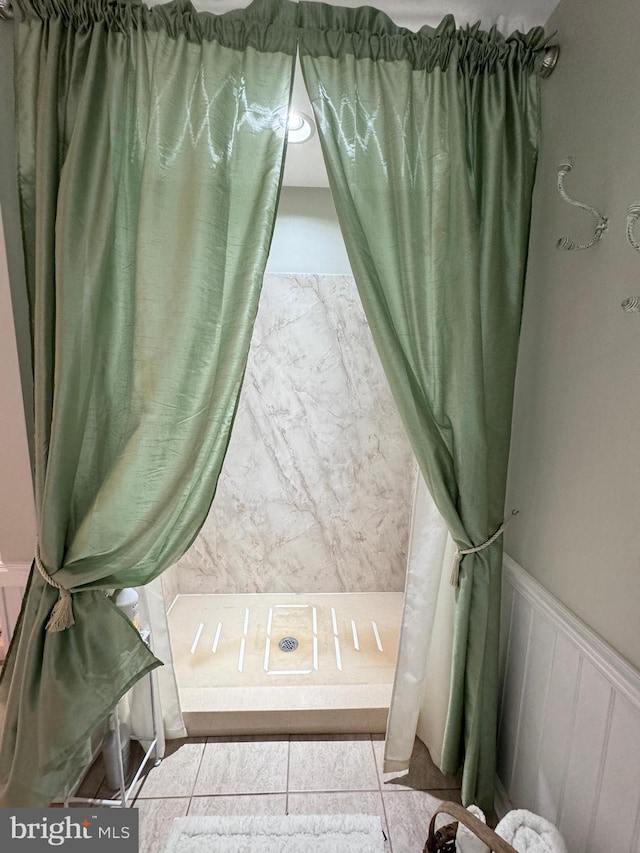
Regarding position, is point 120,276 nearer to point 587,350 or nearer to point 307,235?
point 587,350

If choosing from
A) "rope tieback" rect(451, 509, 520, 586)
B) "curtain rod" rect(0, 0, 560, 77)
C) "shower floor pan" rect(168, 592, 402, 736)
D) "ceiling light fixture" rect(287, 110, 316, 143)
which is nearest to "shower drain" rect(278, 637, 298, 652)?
"shower floor pan" rect(168, 592, 402, 736)

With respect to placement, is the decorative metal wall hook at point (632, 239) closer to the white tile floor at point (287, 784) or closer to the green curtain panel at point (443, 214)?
the green curtain panel at point (443, 214)

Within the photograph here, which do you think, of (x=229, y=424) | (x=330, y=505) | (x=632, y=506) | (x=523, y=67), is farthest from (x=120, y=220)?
(x=330, y=505)

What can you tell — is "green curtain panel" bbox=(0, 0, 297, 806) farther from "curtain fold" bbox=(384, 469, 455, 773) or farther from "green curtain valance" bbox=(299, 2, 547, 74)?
"curtain fold" bbox=(384, 469, 455, 773)

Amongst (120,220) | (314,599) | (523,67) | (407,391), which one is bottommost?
(314,599)

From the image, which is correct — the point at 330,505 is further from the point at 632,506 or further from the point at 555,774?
the point at 632,506

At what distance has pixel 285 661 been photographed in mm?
1985

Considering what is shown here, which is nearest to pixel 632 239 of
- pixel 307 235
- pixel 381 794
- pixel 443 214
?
pixel 443 214

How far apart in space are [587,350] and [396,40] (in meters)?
1.00

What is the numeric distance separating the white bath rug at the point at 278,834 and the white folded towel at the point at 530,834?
0.46 meters

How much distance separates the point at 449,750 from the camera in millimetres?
1383

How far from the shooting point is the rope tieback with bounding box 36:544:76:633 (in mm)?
1166

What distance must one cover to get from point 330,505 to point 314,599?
57cm

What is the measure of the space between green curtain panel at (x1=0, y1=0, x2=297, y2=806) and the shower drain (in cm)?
100
